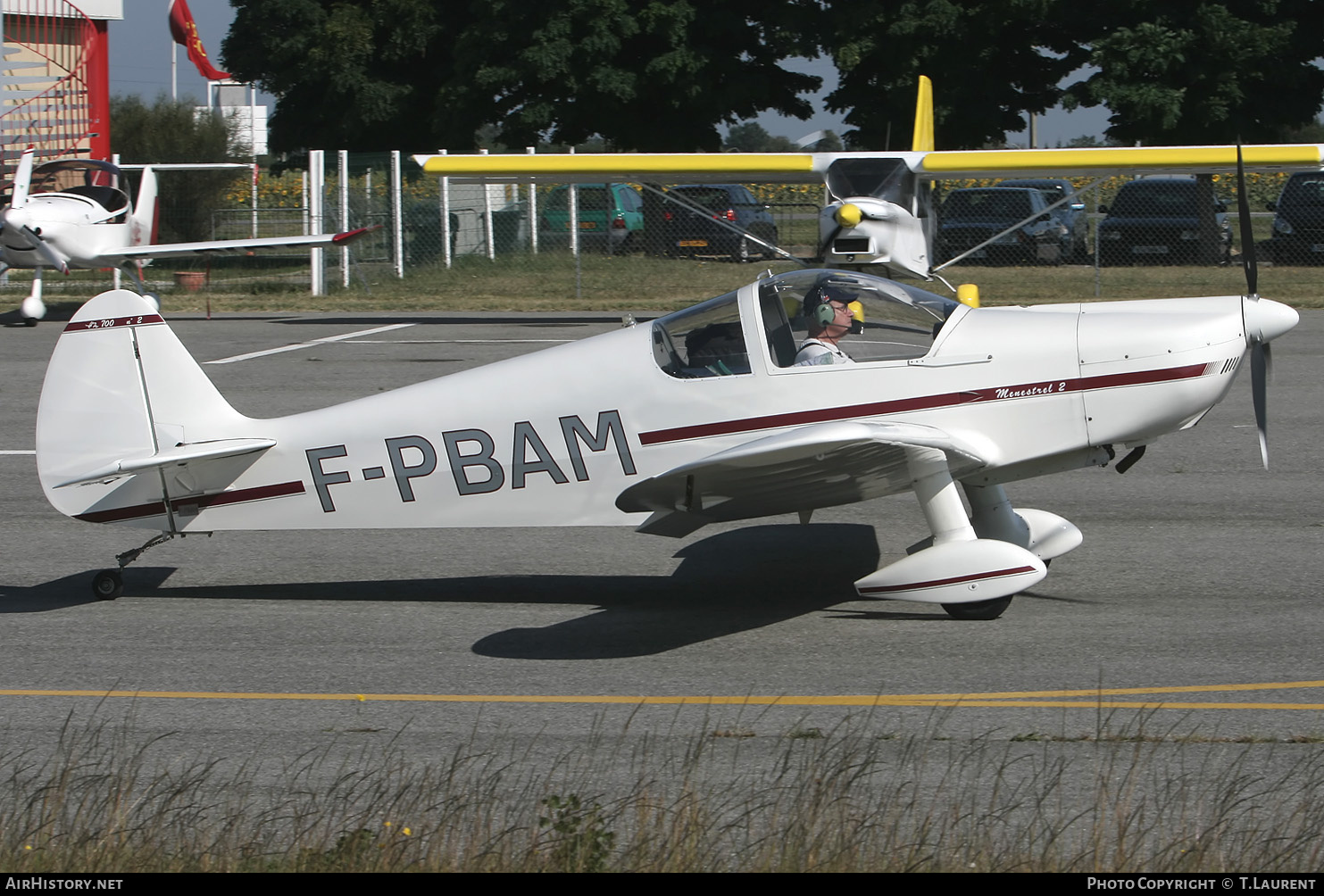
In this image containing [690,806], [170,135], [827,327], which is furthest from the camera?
[170,135]

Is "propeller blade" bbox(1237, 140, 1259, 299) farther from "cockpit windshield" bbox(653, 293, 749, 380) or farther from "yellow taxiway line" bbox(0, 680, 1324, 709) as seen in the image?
"cockpit windshield" bbox(653, 293, 749, 380)

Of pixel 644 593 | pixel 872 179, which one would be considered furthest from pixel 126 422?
pixel 872 179

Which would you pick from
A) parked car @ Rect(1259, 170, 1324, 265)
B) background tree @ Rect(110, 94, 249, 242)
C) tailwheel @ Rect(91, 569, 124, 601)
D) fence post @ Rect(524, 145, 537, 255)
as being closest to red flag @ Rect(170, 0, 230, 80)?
background tree @ Rect(110, 94, 249, 242)

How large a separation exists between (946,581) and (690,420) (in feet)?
4.82

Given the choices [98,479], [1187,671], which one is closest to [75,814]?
[98,479]

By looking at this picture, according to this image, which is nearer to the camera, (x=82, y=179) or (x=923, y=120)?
(x=82, y=179)

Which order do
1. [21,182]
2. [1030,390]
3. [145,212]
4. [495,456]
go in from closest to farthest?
[1030,390] < [495,456] < [21,182] < [145,212]

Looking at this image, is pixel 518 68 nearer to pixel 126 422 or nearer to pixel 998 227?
pixel 998 227

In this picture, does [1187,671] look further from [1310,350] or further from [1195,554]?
[1310,350]

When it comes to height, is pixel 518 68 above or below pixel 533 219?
above

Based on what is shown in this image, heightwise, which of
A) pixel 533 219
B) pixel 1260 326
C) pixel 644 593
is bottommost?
pixel 644 593

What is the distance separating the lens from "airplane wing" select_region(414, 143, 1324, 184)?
20062mm

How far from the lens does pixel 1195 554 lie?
309 inches

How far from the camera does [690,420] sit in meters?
6.74
